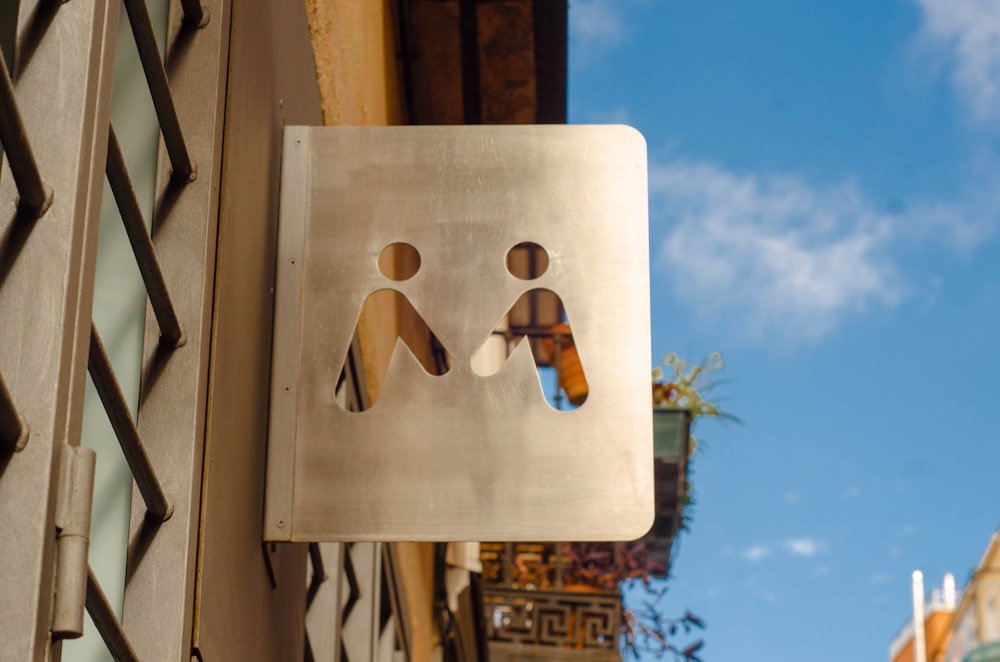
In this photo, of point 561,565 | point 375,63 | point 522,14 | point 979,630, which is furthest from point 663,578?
point 979,630

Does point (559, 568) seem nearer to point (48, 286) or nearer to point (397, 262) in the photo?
point (397, 262)

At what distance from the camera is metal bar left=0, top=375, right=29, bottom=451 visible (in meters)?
1.37

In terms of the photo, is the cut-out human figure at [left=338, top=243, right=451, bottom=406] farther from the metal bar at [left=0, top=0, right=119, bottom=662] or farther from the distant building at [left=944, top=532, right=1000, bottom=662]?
the distant building at [left=944, top=532, right=1000, bottom=662]

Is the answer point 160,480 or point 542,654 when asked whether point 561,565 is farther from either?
point 160,480

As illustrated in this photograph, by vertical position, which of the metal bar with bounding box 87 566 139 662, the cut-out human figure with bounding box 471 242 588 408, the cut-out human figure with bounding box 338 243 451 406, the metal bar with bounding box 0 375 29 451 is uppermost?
the cut-out human figure with bounding box 471 242 588 408

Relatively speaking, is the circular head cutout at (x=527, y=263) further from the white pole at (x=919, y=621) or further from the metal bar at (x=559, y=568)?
the white pole at (x=919, y=621)

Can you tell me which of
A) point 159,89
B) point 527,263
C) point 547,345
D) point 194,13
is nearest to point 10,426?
point 159,89

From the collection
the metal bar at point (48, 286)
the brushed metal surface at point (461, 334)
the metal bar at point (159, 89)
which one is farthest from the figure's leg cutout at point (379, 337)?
the metal bar at point (48, 286)

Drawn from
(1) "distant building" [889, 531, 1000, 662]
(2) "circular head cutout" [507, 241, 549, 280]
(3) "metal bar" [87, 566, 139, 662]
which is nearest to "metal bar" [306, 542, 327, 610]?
(3) "metal bar" [87, 566, 139, 662]

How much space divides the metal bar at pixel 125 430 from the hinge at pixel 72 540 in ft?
0.71

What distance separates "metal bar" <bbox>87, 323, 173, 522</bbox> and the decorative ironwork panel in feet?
21.2

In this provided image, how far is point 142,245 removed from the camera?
203cm

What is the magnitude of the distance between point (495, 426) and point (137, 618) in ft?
2.86

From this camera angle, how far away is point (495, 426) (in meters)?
2.79
